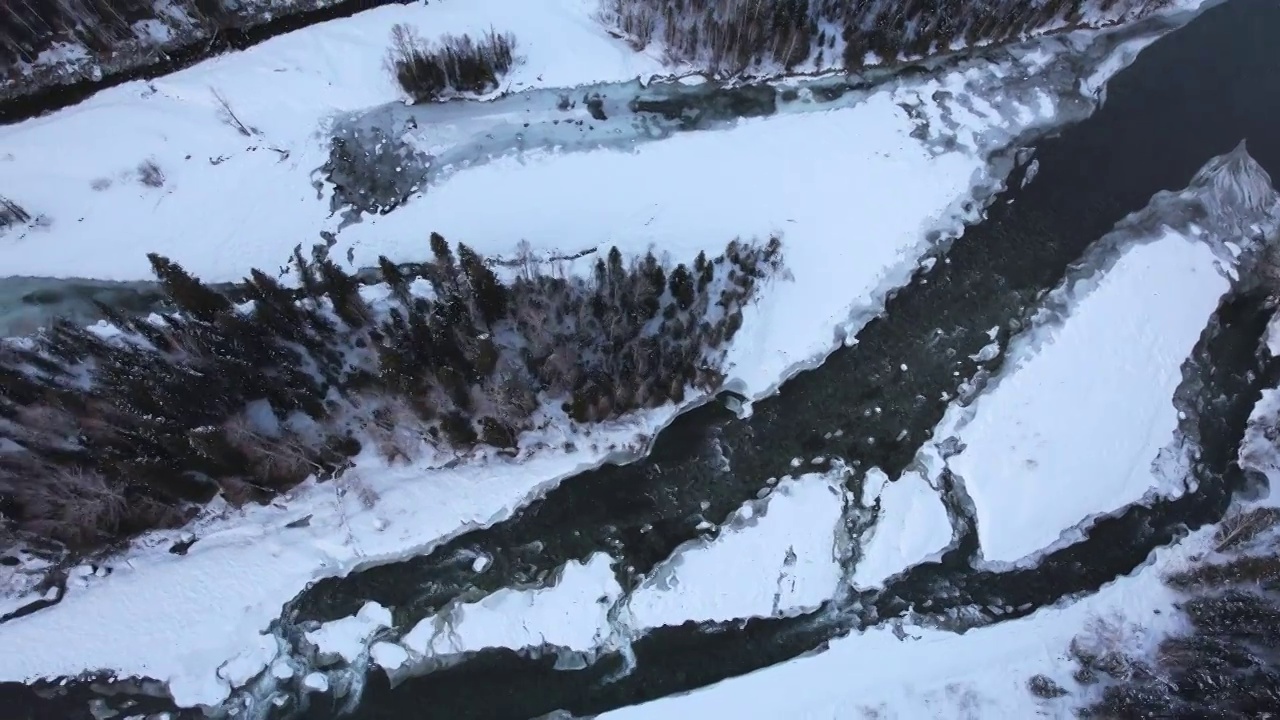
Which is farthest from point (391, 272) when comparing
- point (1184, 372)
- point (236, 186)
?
point (1184, 372)

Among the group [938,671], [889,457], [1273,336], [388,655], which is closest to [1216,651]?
[938,671]

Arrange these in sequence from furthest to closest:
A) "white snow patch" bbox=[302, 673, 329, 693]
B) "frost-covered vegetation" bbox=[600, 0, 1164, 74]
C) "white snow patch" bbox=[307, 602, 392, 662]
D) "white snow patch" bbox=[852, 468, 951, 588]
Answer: "frost-covered vegetation" bbox=[600, 0, 1164, 74] → "white snow patch" bbox=[852, 468, 951, 588] → "white snow patch" bbox=[307, 602, 392, 662] → "white snow patch" bbox=[302, 673, 329, 693]

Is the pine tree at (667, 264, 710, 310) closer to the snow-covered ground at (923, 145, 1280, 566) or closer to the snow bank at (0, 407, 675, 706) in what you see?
the snow bank at (0, 407, 675, 706)

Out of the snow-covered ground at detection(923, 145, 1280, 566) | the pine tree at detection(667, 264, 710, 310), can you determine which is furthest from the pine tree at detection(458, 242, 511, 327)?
the snow-covered ground at detection(923, 145, 1280, 566)

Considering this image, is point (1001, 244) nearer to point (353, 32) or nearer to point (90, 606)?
point (353, 32)

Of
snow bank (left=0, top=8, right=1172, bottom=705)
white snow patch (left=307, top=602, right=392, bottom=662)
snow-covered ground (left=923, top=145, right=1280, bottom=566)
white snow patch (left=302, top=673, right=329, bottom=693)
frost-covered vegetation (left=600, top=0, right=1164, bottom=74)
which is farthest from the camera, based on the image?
frost-covered vegetation (left=600, top=0, right=1164, bottom=74)

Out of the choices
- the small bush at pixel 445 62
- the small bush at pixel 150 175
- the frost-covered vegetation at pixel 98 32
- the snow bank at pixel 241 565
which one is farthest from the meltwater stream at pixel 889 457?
the frost-covered vegetation at pixel 98 32

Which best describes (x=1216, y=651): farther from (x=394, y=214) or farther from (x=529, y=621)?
(x=394, y=214)
